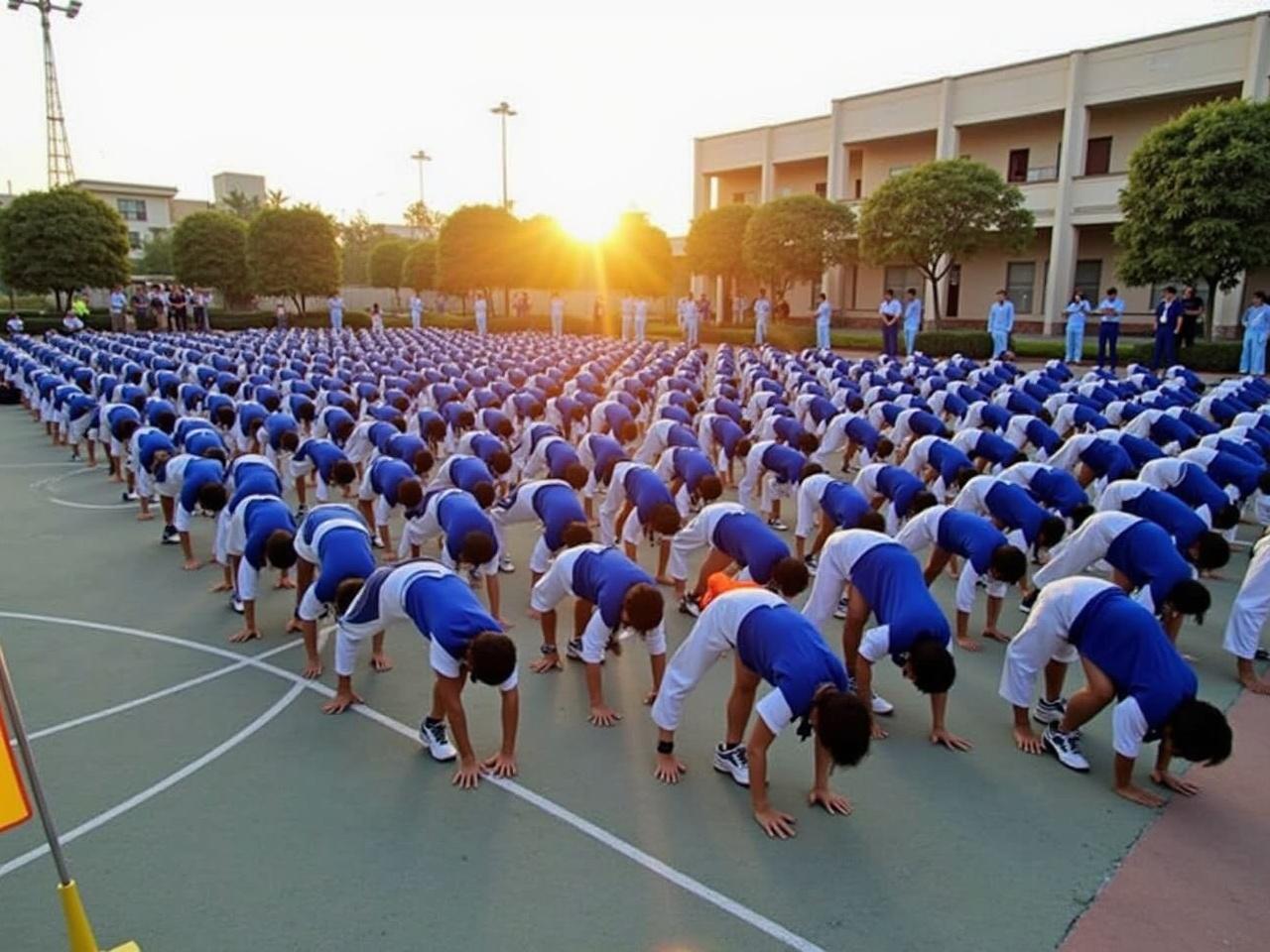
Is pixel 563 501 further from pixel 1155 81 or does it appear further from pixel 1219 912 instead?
pixel 1155 81

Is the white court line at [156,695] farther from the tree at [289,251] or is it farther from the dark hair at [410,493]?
the tree at [289,251]

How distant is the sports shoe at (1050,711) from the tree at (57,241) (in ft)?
114

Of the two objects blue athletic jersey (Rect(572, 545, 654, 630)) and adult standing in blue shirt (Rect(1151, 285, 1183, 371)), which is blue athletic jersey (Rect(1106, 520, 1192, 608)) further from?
adult standing in blue shirt (Rect(1151, 285, 1183, 371))

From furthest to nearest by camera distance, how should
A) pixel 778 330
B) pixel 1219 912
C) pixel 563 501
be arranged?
pixel 778 330, pixel 563 501, pixel 1219 912

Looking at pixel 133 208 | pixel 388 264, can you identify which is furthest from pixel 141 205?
pixel 388 264

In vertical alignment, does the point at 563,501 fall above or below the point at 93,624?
above

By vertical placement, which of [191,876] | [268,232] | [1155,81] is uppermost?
[1155,81]

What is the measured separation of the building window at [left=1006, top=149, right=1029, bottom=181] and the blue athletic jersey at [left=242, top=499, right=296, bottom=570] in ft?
115

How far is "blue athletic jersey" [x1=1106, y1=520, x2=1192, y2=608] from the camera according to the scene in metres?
5.42

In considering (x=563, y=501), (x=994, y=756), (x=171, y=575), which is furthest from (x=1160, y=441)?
(x=171, y=575)

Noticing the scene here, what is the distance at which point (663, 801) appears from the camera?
14.6ft

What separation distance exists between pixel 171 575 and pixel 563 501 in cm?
423

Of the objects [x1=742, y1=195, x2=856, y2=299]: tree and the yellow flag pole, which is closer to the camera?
the yellow flag pole

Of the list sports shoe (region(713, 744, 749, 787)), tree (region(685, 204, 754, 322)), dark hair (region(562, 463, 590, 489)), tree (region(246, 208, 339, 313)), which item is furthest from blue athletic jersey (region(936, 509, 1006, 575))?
tree (region(246, 208, 339, 313))
